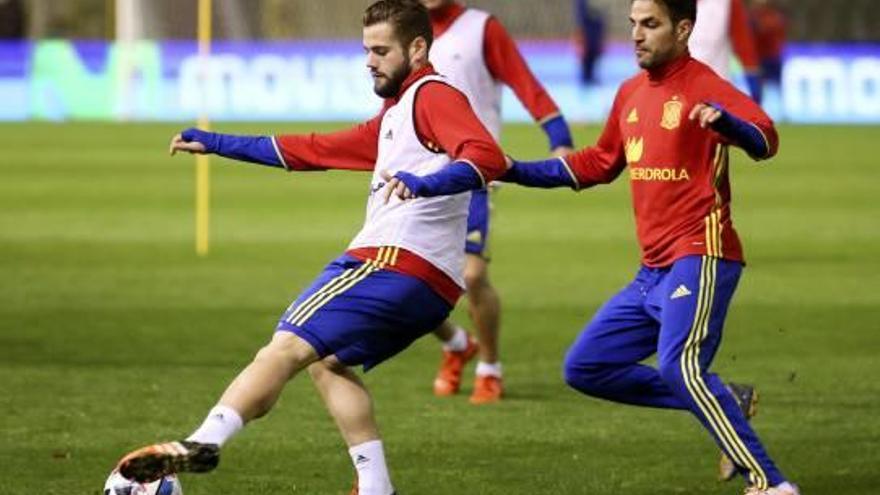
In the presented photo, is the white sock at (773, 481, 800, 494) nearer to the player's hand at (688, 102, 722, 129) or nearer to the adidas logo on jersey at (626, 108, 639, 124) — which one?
the player's hand at (688, 102, 722, 129)

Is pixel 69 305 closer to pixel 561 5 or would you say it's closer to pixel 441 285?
pixel 441 285

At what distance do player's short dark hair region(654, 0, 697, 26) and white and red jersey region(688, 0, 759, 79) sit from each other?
5775mm

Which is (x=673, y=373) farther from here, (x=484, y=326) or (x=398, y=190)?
(x=484, y=326)

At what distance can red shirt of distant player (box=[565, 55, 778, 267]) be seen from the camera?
8.35 m

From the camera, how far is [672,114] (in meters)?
8.41

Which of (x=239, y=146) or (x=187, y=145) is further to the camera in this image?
(x=239, y=146)

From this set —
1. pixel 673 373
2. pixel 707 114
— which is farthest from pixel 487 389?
pixel 707 114

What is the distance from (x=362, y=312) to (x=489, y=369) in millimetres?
3990

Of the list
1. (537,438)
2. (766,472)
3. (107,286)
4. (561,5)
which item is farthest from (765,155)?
(561,5)

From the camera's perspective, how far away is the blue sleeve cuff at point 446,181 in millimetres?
7508

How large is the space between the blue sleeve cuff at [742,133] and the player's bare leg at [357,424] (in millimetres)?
1670

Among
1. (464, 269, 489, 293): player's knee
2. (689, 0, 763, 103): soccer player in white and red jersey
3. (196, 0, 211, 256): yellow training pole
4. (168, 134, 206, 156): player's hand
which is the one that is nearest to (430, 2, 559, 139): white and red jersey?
(464, 269, 489, 293): player's knee

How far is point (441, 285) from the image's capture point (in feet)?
26.5

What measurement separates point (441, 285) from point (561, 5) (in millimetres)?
39010
